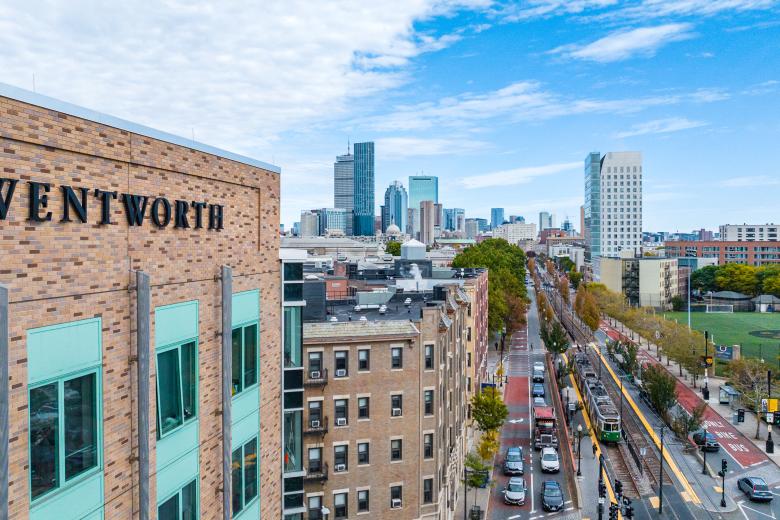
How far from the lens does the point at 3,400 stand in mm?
8414

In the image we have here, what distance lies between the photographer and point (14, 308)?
8.90 meters

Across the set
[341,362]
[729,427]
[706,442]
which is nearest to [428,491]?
[341,362]

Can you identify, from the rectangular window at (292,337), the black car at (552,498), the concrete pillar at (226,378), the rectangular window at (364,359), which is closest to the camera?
the concrete pillar at (226,378)

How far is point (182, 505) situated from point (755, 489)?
44050 millimetres

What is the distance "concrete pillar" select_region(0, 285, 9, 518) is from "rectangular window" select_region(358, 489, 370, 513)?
86.1 ft

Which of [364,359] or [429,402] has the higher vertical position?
[364,359]

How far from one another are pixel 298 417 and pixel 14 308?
12650mm

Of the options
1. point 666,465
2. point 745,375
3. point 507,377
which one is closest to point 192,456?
point 666,465

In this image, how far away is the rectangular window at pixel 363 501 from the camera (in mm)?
32969

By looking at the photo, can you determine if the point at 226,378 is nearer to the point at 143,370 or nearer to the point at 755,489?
the point at 143,370

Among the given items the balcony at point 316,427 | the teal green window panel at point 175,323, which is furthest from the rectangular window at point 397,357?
the teal green window panel at point 175,323

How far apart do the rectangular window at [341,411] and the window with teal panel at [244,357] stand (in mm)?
17098

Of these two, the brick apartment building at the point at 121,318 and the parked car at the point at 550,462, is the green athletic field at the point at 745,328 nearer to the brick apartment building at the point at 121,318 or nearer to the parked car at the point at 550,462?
the parked car at the point at 550,462

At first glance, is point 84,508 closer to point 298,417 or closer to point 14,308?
point 14,308
